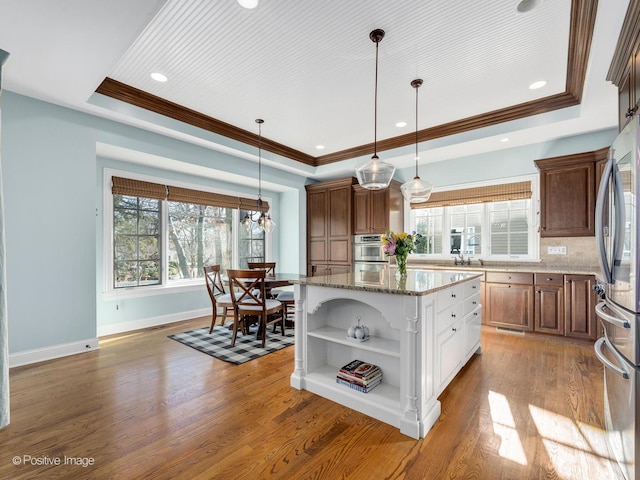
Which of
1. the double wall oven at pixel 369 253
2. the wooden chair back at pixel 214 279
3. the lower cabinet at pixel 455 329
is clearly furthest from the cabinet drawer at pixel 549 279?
the wooden chair back at pixel 214 279

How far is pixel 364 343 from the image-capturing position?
2252 millimetres

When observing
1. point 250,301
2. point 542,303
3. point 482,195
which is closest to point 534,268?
point 542,303

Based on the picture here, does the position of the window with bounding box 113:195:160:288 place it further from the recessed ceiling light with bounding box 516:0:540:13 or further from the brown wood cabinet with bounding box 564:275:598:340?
the brown wood cabinet with bounding box 564:275:598:340

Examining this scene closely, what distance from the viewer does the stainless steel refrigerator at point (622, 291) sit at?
4.26 ft

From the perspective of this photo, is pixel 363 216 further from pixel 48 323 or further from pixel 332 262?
pixel 48 323

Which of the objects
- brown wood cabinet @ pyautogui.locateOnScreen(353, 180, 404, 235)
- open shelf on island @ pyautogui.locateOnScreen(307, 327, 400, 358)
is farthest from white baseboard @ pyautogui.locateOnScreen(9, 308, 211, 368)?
brown wood cabinet @ pyautogui.locateOnScreen(353, 180, 404, 235)

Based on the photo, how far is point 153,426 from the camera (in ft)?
6.56

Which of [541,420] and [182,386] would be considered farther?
[182,386]

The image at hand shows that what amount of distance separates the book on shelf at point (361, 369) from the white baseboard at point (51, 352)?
2.93m

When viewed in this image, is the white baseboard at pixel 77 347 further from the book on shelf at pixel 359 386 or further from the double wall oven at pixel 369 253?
the double wall oven at pixel 369 253

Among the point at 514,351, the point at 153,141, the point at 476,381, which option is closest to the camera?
the point at 476,381

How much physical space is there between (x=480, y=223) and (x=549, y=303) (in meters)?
1.58

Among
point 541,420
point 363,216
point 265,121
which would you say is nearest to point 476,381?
point 541,420

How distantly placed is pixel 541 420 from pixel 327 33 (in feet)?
10.7
